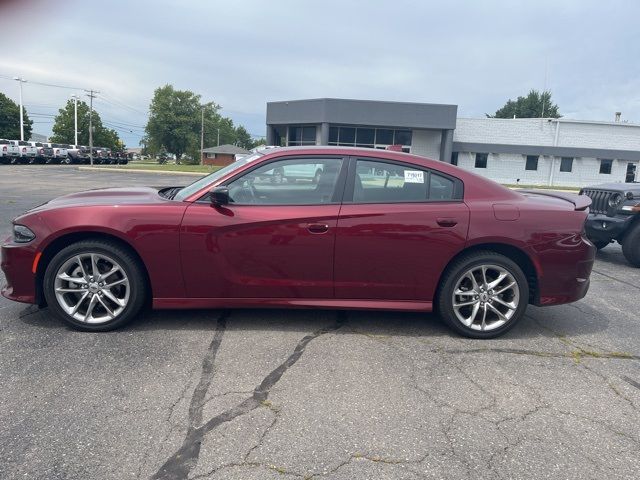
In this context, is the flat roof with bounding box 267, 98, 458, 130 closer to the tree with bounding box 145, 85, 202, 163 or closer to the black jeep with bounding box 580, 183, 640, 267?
the black jeep with bounding box 580, 183, 640, 267

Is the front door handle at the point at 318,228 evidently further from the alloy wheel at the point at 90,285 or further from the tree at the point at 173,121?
the tree at the point at 173,121

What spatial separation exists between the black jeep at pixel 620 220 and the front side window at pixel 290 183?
530cm

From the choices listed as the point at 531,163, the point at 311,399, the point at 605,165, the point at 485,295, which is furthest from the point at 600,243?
the point at 605,165

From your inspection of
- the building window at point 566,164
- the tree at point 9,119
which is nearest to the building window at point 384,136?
the building window at point 566,164

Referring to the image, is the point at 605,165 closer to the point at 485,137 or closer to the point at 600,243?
the point at 485,137

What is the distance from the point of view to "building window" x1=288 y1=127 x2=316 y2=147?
128ft

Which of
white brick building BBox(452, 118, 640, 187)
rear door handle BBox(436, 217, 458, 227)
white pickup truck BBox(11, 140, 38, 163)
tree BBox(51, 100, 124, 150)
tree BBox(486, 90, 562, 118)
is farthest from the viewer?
tree BBox(51, 100, 124, 150)

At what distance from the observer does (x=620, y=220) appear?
283 inches

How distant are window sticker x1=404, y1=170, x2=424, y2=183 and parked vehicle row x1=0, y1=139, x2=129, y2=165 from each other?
44101mm

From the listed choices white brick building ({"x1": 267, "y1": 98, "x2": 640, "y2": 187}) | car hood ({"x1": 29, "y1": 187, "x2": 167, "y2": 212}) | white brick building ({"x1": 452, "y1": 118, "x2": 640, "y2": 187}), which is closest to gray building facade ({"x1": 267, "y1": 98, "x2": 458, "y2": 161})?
white brick building ({"x1": 267, "y1": 98, "x2": 640, "y2": 187})

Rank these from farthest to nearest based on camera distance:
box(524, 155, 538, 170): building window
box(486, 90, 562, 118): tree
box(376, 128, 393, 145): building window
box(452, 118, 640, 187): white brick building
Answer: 1. box(486, 90, 562, 118): tree
2. box(524, 155, 538, 170): building window
3. box(376, 128, 393, 145): building window
4. box(452, 118, 640, 187): white brick building

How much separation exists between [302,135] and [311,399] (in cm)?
3824

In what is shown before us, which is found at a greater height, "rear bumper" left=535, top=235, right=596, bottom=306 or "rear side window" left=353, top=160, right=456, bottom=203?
"rear side window" left=353, top=160, right=456, bottom=203

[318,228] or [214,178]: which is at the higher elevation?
[214,178]
